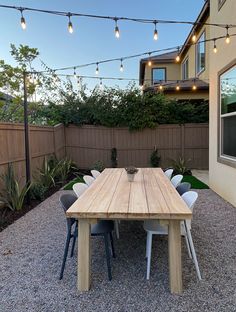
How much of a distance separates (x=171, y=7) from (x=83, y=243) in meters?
9.41

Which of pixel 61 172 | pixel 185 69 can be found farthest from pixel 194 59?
pixel 61 172

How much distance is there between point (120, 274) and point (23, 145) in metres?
4.05

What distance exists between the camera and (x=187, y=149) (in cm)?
962

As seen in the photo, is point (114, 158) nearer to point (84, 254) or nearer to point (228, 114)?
point (228, 114)

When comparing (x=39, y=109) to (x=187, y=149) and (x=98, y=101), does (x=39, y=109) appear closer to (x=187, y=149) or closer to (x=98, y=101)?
(x=98, y=101)

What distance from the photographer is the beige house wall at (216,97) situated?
16.3 feet

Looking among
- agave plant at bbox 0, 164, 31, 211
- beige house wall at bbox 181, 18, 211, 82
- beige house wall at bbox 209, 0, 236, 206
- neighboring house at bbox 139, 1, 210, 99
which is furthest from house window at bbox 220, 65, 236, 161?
beige house wall at bbox 181, 18, 211, 82

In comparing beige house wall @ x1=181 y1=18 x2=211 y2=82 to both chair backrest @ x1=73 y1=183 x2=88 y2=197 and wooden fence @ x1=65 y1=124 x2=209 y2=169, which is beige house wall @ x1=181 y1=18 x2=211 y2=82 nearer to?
wooden fence @ x1=65 y1=124 x2=209 y2=169

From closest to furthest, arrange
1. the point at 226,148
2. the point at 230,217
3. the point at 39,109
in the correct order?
the point at 230,217 < the point at 226,148 < the point at 39,109

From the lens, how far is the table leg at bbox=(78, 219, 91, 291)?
7.69 feet

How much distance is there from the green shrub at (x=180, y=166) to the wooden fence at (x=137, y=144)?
224mm

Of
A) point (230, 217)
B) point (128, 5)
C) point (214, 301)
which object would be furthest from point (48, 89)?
point (214, 301)

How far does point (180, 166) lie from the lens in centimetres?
881

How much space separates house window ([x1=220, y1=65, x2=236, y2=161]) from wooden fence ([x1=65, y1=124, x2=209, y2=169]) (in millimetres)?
3822
